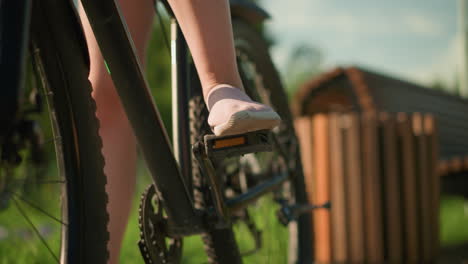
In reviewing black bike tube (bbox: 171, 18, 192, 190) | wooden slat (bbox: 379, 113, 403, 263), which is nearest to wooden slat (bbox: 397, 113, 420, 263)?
wooden slat (bbox: 379, 113, 403, 263)

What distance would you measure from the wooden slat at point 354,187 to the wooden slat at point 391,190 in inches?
7.4

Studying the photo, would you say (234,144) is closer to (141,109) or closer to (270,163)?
(141,109)

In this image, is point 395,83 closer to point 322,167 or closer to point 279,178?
point 322,167

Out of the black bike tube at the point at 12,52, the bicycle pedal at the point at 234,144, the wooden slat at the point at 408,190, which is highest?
the black bike tube at the point at 12,52

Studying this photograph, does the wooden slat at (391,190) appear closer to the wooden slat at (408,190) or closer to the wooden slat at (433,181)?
the wooden slat at (408,190)

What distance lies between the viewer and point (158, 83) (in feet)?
51.4

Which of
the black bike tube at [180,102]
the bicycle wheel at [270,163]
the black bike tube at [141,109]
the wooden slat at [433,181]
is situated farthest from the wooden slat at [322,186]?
the black bike tube at [141,109]

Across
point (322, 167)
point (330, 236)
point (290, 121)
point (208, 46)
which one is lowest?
point (330, 236)

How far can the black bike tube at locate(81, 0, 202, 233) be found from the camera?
3.82 ft

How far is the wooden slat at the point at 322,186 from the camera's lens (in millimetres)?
3441

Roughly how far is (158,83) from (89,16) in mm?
14635

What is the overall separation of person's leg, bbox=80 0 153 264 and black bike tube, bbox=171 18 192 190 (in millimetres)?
101

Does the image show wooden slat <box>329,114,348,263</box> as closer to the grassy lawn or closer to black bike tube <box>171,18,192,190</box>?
the grassy lawn

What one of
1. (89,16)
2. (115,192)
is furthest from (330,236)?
(89,16)
